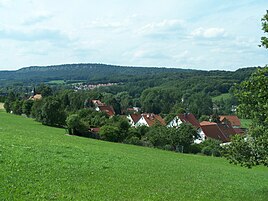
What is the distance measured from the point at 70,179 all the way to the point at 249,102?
8.77 m

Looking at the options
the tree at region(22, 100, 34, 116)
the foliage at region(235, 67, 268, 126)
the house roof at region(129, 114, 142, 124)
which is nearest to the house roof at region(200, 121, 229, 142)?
the house roof at region(129, 114, 142, 124)

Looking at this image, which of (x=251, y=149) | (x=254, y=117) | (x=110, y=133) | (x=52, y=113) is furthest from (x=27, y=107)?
Result: (x=254, y=117)

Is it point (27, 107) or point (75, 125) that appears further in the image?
point (27, 107)

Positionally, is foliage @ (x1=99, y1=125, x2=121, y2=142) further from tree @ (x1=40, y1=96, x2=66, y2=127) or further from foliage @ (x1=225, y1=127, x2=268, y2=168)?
foliage @ (x1=225, y1=127, x2=268, y2=168)

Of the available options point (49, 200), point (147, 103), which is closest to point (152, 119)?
point (147, 103)

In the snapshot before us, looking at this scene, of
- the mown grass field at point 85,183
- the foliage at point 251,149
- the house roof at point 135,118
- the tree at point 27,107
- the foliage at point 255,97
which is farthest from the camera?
the house roof at point 135,118

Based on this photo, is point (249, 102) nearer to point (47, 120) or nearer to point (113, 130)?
point (113, 130)

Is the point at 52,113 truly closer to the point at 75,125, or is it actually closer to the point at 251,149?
the point at 75,125

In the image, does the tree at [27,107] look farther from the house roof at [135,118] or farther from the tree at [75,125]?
the tree at [75,125]

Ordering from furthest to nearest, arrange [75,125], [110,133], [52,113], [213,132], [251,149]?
[213,132]
[52,113]
[75,125]
[110,133]
[251,149]

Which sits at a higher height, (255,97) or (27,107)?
(255,97)

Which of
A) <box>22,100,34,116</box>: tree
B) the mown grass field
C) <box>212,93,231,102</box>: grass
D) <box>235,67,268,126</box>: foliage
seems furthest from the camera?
<box>212,93,231,102</box>: grass

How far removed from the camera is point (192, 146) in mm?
67312

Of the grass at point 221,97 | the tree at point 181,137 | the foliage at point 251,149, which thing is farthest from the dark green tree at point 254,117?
the grass at point 221,97
